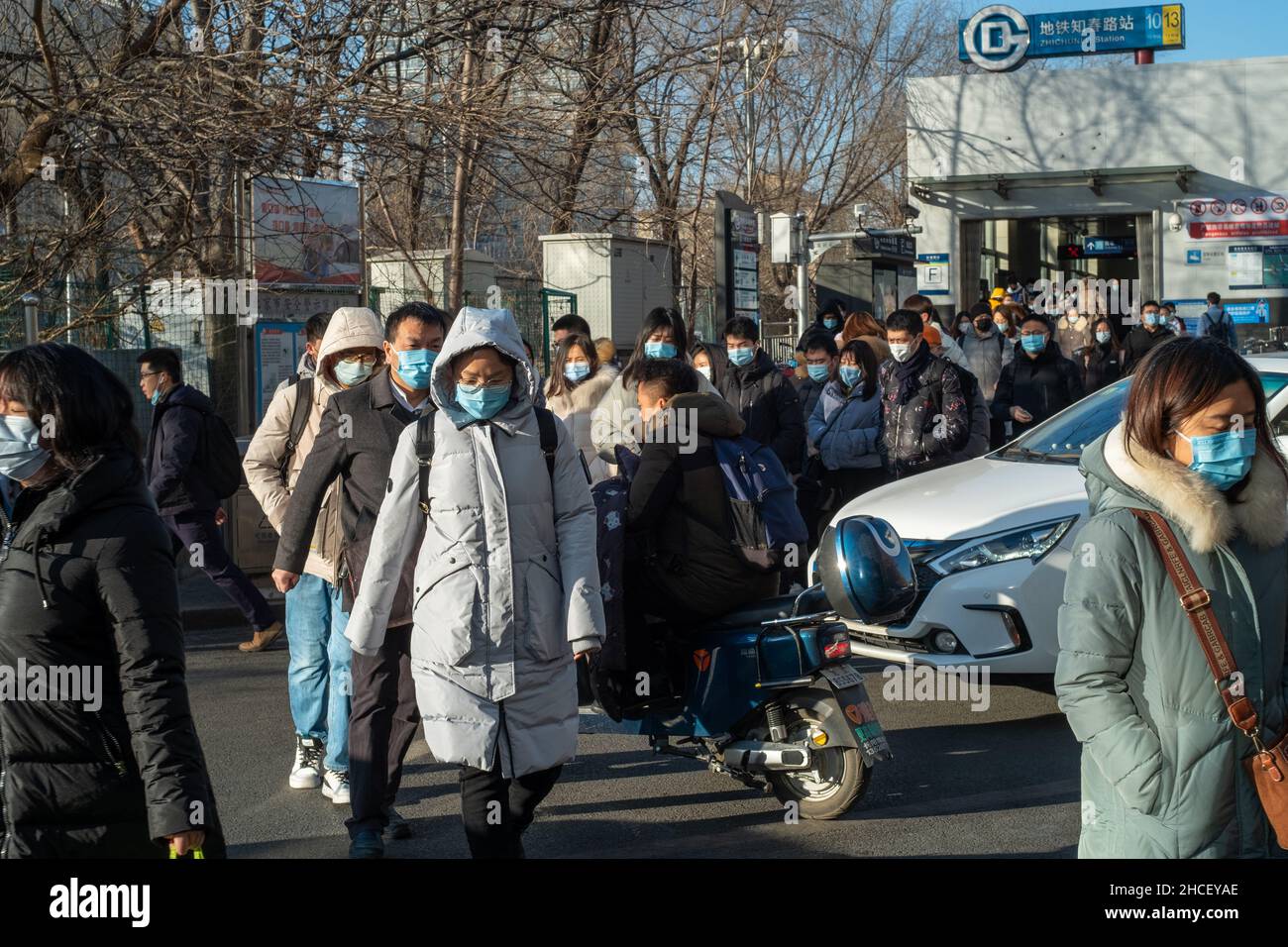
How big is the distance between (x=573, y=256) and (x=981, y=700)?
1394 centimetres

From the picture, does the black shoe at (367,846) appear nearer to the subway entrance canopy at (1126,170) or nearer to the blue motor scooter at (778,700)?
the blue motor scooter at (778,700)

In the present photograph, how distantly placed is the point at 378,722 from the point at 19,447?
221 cm

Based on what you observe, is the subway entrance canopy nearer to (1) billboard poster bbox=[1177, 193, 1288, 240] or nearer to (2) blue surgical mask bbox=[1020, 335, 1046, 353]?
(1) billboard poster bbox=[1177, 193, 1288, 240]

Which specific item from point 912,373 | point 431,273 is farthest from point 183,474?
point 431,273

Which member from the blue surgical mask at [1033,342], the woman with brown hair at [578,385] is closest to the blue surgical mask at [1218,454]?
the woman with brown hair at [578,385]

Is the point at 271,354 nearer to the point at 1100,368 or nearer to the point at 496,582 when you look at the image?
the point at 496,582

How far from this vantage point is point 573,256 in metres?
20.5

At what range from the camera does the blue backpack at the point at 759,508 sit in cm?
574

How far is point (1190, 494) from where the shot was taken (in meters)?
3.04

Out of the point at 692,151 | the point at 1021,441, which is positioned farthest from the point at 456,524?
the point at 692,151

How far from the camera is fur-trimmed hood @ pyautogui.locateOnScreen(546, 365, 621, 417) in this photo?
27.8ft

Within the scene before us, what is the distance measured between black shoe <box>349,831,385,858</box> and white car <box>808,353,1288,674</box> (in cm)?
287
